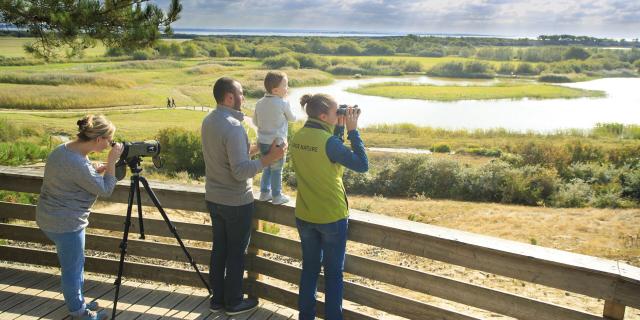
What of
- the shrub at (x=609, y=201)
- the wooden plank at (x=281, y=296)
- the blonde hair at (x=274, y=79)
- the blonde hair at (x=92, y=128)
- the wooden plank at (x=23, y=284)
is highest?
the blonde hair at (x=274, y=79)

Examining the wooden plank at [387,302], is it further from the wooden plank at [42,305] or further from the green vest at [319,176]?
the wooden plank at [42,305]

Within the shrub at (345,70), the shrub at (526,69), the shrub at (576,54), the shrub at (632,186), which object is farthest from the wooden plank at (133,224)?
the shrub at (576,54)

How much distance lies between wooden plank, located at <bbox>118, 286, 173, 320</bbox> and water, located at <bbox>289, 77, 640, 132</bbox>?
123 feet

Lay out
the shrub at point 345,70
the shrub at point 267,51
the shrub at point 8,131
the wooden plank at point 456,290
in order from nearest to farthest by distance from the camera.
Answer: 1. the wooden plank at point 456,290
2. the shrub at point 8,131
3. the shrub at point 267,51
4. the shrub at point 345,70

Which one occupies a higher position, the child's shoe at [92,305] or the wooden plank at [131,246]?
the wooden plank at [131,246]

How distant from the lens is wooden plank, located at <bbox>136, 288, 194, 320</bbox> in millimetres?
4008

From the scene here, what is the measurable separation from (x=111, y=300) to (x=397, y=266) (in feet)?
7.57

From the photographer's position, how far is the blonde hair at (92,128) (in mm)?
3252

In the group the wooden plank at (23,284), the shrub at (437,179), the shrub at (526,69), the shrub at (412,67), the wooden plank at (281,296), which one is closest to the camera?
the wooden plank at (281,296)

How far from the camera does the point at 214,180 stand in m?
3.64

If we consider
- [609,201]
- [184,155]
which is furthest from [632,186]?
[184,155]

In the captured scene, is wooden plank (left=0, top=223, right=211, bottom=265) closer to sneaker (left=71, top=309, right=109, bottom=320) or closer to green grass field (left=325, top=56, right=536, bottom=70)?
sneaker (left=71, top=309, right=109, bottom=320)

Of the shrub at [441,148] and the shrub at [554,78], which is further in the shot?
the shrub at [554,78]

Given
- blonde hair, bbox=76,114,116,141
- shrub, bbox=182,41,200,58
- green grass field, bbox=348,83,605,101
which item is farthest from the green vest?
green grass field, bbox=348,83,605,101
